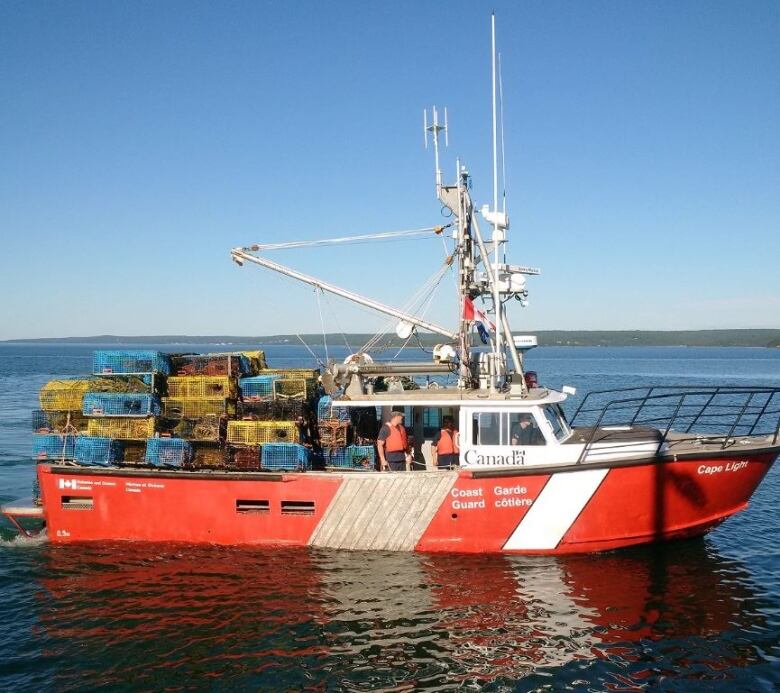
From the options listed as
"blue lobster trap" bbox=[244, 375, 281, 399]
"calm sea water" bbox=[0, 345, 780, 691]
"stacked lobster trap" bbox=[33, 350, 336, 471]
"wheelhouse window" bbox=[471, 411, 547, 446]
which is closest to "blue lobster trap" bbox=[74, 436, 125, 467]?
"stacked lobster trap" bbox=[33, 350, 336, 471]

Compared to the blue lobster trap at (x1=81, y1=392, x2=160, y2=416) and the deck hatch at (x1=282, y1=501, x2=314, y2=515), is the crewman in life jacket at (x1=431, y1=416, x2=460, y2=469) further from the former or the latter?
the blue lobster trap at (x1=81, y1=392, x2=160, y2=416)

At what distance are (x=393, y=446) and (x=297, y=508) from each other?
7.16ft

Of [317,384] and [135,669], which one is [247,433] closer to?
[317,384]

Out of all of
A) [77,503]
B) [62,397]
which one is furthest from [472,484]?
[62,397]

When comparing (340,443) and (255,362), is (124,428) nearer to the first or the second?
(255,362)

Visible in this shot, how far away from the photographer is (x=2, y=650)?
30.2 ft

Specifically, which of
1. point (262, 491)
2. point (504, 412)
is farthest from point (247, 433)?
point (504, 412)

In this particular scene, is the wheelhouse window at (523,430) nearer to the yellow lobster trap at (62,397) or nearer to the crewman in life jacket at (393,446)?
the crewman in life jacket at (393,446)

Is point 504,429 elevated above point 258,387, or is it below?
below

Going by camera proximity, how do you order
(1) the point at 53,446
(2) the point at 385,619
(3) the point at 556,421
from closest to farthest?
(2) the point at 385,619 < (3) the point at 556,421 < (1) the point at 53,446

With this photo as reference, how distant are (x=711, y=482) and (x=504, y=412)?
3887 millimetres

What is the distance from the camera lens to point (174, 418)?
44.1 feet

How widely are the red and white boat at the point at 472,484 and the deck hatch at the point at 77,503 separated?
2 centimetres

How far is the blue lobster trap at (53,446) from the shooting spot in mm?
13305
